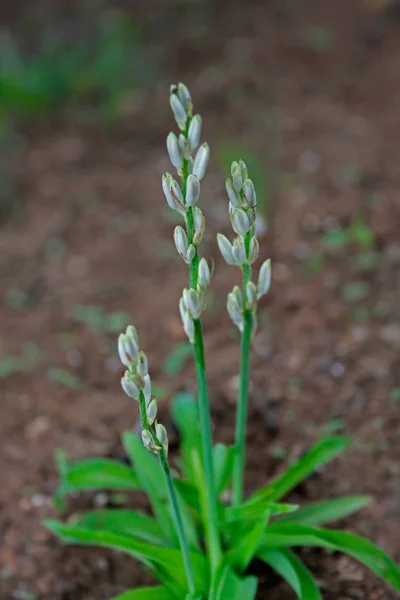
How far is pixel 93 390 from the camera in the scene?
337 centimetres

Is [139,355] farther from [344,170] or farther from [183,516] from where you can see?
[344,170]

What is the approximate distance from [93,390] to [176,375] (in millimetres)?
364

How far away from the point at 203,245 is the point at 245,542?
6.90 ft

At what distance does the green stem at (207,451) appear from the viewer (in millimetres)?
1976

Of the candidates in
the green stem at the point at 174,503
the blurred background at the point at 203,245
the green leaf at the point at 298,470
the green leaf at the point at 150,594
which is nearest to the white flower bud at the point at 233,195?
the green stem at the point at 174,503

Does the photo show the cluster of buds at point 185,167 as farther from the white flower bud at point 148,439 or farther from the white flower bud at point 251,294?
the white flower bud at point 148,439

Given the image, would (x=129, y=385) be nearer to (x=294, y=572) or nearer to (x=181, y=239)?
(x=181, y=239)

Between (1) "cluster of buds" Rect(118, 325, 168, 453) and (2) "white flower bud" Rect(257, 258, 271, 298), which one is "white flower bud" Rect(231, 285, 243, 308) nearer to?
(2) "white flower bud" Rect(257, 258, 271, 298)

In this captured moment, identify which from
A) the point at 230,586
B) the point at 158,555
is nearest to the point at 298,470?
the point at 230,586

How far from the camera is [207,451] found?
214 centimetres

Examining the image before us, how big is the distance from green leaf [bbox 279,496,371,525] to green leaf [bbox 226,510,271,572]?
0.18 m

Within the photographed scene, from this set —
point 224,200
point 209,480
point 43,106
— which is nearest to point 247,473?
point 209,480

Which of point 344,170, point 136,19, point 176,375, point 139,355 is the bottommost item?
point 139,355

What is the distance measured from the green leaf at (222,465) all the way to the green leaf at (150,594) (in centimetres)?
33
